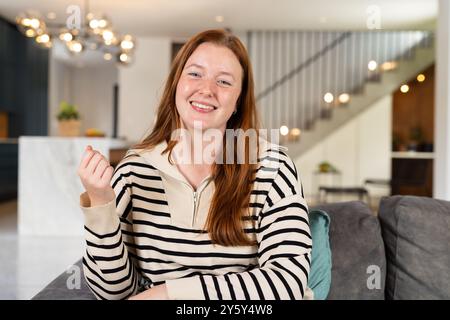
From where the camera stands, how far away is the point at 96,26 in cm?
469

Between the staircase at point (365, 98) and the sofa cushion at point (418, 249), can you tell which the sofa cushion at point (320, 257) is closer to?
the sofa cushion at point (418, 249)

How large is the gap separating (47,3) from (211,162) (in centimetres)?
587

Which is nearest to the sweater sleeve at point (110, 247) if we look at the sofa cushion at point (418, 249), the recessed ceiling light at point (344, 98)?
the sofa cushion at point (418, 249)

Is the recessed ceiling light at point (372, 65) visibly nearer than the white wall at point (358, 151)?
No

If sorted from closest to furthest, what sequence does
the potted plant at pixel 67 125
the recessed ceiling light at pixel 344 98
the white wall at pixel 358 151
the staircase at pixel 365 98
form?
the potted plant at pixel 67 125, the white wall at pixel 358 151, the staircase at pixel 365 98, the recessed ceiling light at pixel 344 98

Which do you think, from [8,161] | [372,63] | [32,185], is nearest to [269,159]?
[32,185]

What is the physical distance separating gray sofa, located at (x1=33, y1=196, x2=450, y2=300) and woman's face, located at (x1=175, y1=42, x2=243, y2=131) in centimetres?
52

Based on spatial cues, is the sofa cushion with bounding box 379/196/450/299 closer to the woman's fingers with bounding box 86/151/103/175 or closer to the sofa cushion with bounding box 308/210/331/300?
the sofa cushion with bounding box 308/210/331/300

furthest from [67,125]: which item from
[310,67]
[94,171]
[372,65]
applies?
[372,65]

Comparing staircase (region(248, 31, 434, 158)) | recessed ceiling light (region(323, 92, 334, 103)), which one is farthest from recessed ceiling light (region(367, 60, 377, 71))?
recessed ceiling light (region(323, 92, 334, 103))

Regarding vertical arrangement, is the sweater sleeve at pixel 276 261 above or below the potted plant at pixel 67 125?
below

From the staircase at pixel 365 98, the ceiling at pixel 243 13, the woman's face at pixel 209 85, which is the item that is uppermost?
the ceiling at pixel 243 13

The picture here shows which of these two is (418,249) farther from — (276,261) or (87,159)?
(87,159)

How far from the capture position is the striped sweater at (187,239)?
0.88 metres
